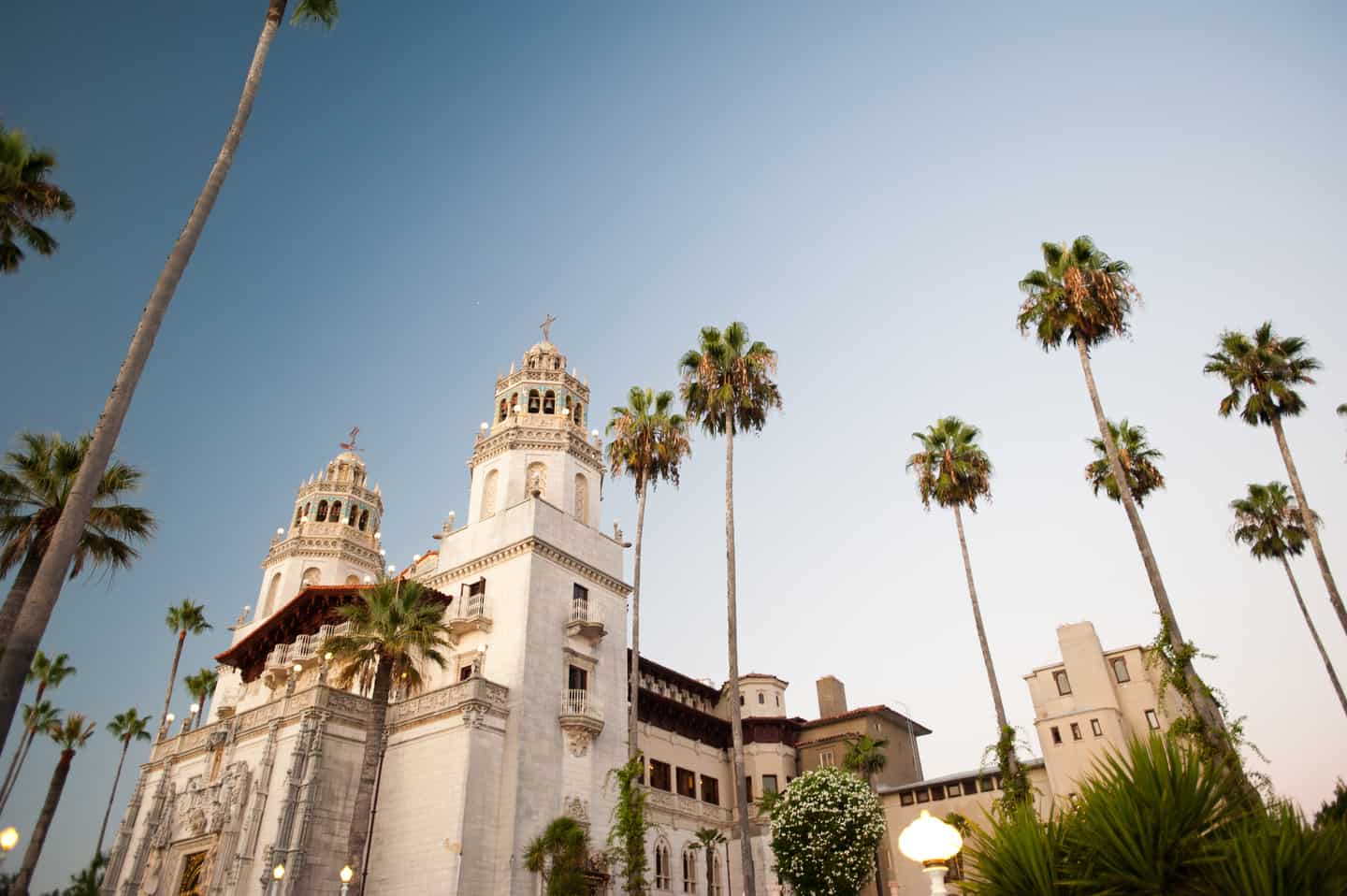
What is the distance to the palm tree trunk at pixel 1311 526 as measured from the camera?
3306 cm

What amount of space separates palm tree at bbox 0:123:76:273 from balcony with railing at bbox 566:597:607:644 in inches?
937

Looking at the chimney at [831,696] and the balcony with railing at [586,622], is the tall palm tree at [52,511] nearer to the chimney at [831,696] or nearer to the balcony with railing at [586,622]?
the balcony with railing at [586,622]

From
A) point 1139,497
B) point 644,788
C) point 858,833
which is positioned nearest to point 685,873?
point 644,788

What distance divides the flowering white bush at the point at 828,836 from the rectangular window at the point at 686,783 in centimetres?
1059

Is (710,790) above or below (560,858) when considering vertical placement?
above

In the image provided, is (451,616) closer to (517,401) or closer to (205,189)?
(517,401)

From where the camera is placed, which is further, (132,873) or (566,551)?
(566,551)

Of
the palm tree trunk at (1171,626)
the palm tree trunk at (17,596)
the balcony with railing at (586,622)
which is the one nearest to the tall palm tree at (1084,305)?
the palm tree trunk at (1171,626)

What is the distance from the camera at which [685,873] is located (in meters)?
41.0

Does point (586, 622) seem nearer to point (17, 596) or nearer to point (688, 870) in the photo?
point (688, 870)

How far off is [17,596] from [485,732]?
16.6 m

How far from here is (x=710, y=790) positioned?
4722 cm

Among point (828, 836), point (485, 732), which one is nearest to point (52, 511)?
point (485, 732)

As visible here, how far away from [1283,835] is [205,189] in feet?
68.8
